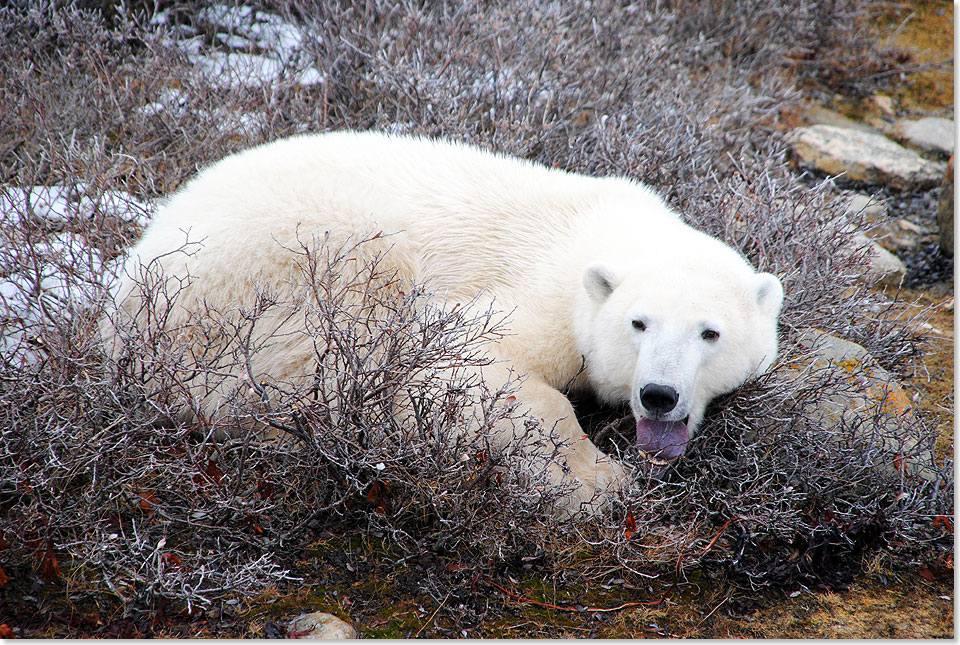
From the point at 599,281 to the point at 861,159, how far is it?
4.55 meters

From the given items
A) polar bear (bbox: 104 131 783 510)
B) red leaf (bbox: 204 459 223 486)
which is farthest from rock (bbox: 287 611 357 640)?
polar bear (bbox: 104 131 783 510)

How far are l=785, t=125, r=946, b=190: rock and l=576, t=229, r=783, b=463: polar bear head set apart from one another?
382 cm

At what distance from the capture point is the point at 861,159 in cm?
654

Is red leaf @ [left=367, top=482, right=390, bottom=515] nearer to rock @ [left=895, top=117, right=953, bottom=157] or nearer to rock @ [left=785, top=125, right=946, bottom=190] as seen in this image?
rock @ [left=785, top=125, right=946, bottom=190]

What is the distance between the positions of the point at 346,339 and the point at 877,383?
8.22ft

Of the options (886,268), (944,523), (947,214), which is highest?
(947,214)

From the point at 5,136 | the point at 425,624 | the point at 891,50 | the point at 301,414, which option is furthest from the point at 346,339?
the point at 891,50

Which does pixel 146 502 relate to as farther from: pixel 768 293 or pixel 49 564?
pixel 768 293

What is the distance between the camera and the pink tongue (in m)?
3.02

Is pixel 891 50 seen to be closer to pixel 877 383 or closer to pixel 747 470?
pixel 877 383

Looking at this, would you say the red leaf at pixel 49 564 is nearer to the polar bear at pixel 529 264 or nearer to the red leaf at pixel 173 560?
the red leaf at pixel 173 560

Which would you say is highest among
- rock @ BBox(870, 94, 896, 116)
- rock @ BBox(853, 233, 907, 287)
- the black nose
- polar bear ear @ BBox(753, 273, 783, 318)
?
rock @ BBox(870, 94, 896, 116)

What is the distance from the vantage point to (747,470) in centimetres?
318

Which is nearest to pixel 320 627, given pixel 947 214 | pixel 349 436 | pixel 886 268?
pixel 349 436
